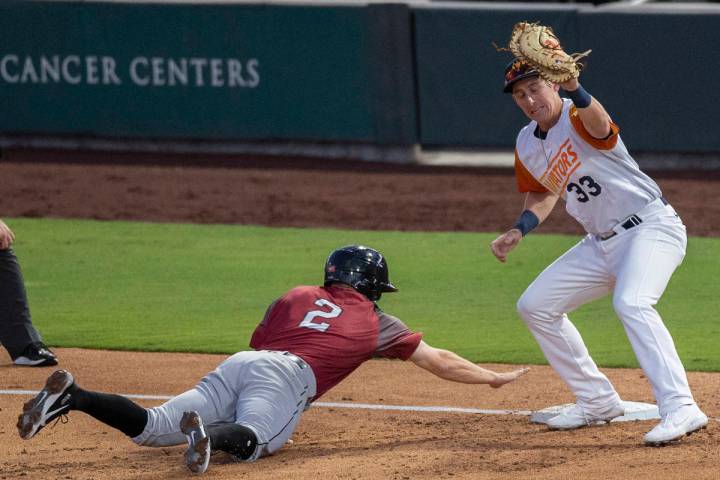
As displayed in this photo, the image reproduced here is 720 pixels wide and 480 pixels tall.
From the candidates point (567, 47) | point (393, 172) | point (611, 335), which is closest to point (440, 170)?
point (393, 172)

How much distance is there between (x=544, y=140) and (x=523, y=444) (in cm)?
150

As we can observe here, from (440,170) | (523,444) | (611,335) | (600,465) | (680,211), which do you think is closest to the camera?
(600,465)

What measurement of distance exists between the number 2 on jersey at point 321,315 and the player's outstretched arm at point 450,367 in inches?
17.9

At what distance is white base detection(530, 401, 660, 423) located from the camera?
22.8ft

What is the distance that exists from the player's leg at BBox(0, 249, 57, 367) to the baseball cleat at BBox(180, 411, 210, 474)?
10.1 feet

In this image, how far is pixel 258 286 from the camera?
36.8 feet

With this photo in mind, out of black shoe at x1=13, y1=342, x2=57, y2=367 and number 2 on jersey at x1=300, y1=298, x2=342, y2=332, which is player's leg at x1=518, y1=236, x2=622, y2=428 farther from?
black shoe at x1=13, y1=342, x2=57, y2=367

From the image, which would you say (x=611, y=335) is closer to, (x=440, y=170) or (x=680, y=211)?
(x=680, y=211)

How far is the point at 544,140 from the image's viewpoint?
659 centimetres

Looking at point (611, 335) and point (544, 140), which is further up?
point (544, 140)

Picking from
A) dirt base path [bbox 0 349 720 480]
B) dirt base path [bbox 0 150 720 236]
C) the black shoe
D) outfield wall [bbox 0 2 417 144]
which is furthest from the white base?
outfield wall [bbox 0 2 417 144]

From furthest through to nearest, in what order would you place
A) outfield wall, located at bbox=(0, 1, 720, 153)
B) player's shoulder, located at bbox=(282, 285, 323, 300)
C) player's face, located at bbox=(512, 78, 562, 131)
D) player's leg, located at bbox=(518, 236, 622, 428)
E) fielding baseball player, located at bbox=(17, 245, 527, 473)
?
outfield wall, located at bbox=(0, 1, 720, 153), player's leg, located at bbox=(518, 236, 622, 428), player's shoulder, located at bbox=(282, 285, 323, 300), player's face, located at bbox=(512, 78, 562, 131), fielding baseball player, located at bbox=(17, 245, 527, 473)

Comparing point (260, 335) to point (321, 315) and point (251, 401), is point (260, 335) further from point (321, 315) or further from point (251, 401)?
point (251, 401)

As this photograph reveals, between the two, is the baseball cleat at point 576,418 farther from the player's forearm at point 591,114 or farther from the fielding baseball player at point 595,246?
the player's forearm at point 591,114
